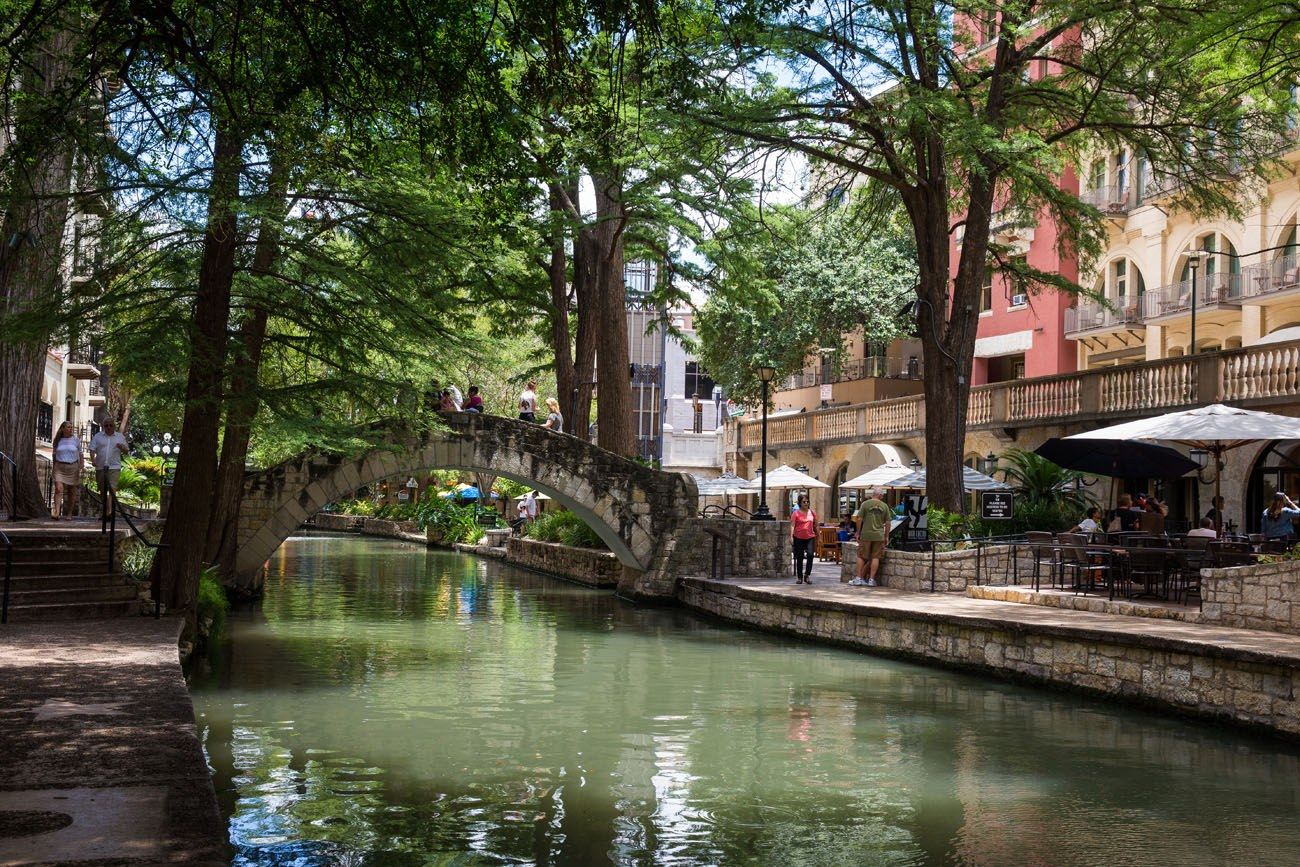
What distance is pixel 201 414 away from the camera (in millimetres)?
15836

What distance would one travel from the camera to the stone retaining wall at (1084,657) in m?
12.1

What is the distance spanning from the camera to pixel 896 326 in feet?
129

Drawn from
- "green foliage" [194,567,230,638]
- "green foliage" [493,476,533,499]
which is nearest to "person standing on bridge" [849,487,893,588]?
"green foliage" [194,567,230,638]

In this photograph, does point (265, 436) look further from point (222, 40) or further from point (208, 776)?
point (208, 776)

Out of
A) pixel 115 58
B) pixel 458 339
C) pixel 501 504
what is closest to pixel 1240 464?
pixel 458 339

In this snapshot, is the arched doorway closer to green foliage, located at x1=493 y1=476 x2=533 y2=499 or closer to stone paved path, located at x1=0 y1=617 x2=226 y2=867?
stone paved path, located at x1=0 y1=617 x2=226 y2=867

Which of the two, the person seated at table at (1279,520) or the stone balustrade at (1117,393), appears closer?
the person seated at table at (1279,520)

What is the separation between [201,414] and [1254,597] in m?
11.6

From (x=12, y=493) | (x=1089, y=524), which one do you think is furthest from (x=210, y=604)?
(x=1089, y=524)

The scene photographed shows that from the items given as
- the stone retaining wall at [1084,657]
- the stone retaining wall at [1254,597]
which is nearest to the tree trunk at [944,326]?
the stone retaining wall at [1084,657]

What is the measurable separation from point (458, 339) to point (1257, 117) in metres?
12.8

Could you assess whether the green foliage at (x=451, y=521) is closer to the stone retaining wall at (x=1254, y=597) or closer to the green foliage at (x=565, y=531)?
the green foliage at (x=565, y=531)

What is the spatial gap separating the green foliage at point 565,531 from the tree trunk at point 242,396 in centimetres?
936

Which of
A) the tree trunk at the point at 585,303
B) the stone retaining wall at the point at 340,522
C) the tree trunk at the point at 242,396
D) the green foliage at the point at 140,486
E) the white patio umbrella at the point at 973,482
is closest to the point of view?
the tree trunk at the point at 242,396
